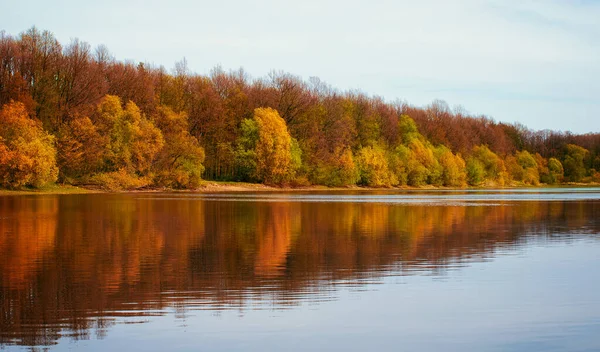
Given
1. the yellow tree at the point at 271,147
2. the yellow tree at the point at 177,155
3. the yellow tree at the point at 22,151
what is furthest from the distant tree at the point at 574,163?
the yellow tree at the point at 22,151

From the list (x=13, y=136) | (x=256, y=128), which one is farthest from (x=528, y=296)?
(x=256, y=128)

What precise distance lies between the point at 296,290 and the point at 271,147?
8202 cm

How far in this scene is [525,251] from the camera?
23.1m

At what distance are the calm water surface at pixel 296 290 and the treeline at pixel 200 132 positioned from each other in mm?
46336

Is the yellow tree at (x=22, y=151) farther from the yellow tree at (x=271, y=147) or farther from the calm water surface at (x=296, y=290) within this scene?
the calm water surface at (x=296, y=290)

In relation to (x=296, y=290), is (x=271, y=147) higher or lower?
higher

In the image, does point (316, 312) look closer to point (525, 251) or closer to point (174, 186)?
point (525, 251)

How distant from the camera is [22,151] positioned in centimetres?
6400

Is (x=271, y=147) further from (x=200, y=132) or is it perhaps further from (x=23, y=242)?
(x=23, y=242)

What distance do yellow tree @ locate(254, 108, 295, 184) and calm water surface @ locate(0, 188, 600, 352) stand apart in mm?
67153

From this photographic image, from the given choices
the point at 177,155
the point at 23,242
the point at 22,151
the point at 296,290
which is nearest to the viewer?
the point at 296,290

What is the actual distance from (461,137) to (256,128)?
219ft

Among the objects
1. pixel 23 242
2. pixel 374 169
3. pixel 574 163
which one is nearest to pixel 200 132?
pixel 374 169

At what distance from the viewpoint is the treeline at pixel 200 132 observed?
74625mm
